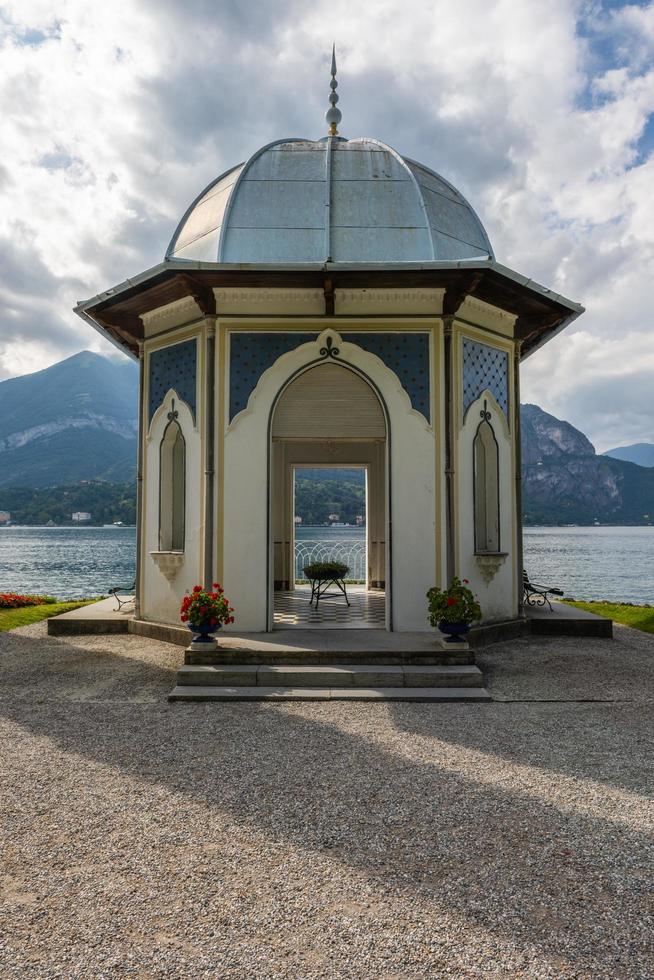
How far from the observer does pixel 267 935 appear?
2564 millimetres

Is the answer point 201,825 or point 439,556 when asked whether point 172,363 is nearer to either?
point 439,556

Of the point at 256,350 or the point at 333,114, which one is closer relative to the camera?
the point at 256,350

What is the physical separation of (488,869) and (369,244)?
760cm

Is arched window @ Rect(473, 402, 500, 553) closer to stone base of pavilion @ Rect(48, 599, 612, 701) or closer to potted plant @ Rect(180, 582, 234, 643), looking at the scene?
stone base of pavilion @ Rect(48, 599, 612, 701)

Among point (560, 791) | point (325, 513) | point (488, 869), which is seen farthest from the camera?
point (325, 513)

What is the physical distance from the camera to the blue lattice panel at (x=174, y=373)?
874cm

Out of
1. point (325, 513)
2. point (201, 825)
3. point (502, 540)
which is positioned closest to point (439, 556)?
point (502, 540)

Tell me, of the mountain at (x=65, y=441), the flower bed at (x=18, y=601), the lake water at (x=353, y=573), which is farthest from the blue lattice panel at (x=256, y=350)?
the mountain at (x=65, y=441)

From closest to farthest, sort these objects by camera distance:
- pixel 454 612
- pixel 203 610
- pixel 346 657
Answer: pixel 346 657
pixel 203 610
pixel 454 612

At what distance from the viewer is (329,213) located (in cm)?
883

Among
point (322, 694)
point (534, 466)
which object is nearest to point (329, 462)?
point (322, 694)

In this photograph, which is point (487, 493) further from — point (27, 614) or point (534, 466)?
point (534, 466)

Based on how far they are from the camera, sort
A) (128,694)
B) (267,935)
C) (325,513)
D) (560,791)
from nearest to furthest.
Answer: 1. (267,935)
2. (560,791)
3. (128,694)
4. (325,513)

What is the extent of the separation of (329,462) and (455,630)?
706 centimetres
